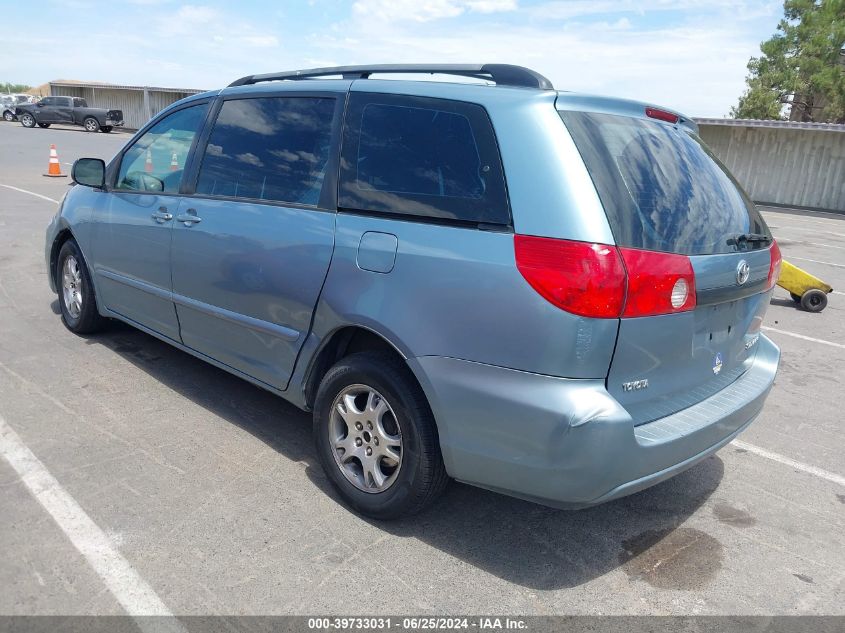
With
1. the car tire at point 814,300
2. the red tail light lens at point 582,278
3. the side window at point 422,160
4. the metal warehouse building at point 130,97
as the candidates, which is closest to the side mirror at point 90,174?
the side window at point 422,160

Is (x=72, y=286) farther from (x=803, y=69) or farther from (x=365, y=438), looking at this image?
(x=803, y=69)

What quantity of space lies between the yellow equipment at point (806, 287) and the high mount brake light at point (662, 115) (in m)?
5.34

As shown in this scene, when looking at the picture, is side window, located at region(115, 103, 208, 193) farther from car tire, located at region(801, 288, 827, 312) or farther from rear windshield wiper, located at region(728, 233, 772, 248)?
car tire, located at region(801, 288, 827, 312)

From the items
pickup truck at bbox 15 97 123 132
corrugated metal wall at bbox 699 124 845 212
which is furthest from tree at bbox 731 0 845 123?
pickup truck at bbox 15 97 123 132

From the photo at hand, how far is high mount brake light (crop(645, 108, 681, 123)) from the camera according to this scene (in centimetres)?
290

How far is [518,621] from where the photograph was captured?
244 centimetres

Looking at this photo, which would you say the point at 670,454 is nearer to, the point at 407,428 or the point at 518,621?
the point at 518,621

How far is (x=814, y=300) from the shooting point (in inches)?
301

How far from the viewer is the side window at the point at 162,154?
13.5ft

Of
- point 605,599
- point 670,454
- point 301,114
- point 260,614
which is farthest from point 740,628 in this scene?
point 301,114

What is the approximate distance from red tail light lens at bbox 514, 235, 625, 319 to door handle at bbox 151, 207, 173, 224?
2.51 metres

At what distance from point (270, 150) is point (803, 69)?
37546 millimetres

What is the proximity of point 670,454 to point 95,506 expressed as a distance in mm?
2434

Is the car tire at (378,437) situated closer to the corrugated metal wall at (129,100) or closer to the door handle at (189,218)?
the door handle at (189,218)
